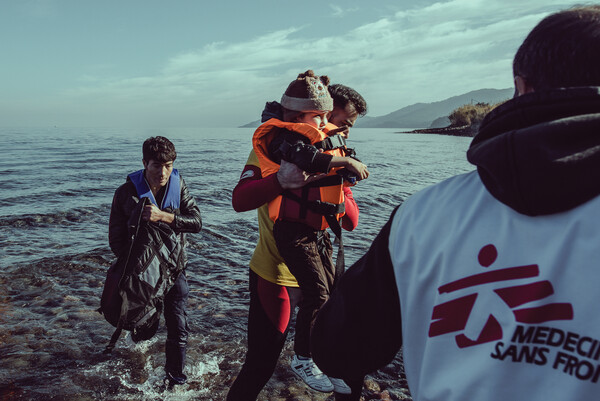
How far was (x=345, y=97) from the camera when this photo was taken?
357cm

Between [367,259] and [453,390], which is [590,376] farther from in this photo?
[367,259]

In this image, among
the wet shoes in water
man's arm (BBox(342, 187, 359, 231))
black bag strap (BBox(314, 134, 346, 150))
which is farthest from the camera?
the wet shoes in water

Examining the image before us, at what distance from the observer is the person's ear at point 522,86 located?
1095 mm

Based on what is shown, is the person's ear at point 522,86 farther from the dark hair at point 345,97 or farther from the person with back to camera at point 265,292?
the dark hair at point 345,97

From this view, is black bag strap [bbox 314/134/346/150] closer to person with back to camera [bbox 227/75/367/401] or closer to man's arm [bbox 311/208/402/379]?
person with back to camera [bbox 227/75/367/401]

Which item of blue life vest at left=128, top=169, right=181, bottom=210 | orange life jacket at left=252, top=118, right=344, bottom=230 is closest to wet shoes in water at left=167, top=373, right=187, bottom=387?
blue life vest at left=128, top=169, right=181, bottom=210

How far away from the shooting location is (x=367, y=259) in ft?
4.11

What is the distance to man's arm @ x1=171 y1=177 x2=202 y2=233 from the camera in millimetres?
4102

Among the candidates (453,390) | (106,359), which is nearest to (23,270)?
(106,359)

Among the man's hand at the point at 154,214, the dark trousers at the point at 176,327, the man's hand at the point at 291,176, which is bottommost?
the dark trousers at the point at 176,327

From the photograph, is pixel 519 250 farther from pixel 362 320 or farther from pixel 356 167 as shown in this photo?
pixel 356 167

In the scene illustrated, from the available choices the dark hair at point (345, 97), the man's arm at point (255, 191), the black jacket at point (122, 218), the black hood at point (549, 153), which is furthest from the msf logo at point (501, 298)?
the black jacket at point (122, 218)

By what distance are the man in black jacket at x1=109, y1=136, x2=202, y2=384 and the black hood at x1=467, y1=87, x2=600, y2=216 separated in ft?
11.4

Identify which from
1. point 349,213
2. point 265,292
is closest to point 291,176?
point 349,213
